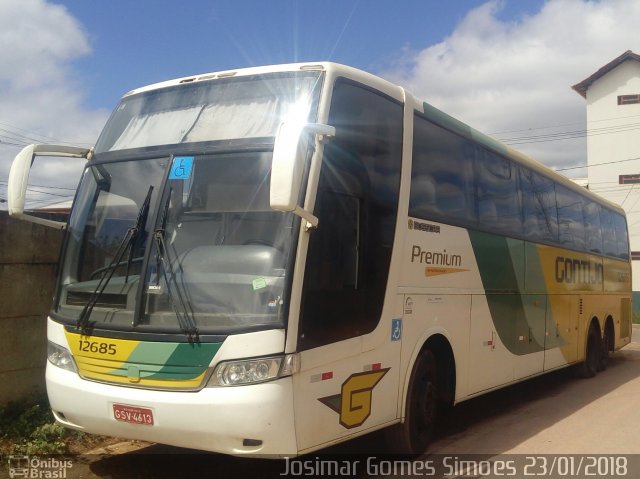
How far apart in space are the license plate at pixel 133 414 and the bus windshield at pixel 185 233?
573 millimetres

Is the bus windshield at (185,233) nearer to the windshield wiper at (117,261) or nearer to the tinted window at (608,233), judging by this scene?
the windshield wiper at (117,261)

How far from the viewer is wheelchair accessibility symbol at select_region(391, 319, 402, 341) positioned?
556 cm

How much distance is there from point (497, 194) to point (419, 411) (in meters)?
3.22

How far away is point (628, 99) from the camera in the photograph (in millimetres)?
37594

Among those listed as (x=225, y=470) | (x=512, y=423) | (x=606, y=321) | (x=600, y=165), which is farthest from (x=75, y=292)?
(x=600, y=165)

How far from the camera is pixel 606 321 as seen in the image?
13.2m

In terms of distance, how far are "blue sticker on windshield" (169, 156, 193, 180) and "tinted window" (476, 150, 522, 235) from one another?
3904mm

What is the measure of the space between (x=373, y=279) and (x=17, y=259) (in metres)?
3.74

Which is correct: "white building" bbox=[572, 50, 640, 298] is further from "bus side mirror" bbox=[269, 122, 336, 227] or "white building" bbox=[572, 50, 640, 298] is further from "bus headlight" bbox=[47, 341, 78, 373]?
"bus headlight" bbox=[47, 341, 78, 373]

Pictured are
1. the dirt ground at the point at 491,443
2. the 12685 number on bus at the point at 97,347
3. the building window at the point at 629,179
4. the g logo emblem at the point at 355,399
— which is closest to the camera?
the 12685 number on bus at the point at 97,347

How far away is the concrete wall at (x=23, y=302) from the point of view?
6246 millimetres

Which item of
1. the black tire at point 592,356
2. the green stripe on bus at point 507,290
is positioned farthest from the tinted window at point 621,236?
the green stripe on bus at point 507,290

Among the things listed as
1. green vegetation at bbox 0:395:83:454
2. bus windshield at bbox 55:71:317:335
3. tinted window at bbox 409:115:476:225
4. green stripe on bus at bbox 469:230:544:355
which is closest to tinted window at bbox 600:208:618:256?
green stripe on bus at bbox 469:230:544:355

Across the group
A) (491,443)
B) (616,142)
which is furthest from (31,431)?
(616,142)
